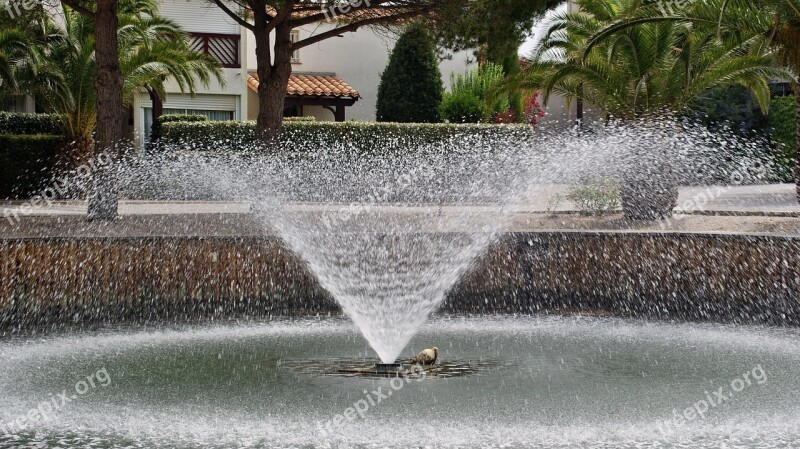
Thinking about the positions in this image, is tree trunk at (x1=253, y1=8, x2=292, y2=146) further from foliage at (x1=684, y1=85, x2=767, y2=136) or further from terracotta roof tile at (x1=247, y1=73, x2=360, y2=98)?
foliage at (x1=684, y1=85, x2=767, y2=136)

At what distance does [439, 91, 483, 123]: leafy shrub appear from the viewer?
29812 millimetres

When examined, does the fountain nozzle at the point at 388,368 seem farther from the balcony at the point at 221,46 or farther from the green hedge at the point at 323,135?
the balcony at the point at 221,46

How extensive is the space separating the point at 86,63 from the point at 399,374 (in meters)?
17.1

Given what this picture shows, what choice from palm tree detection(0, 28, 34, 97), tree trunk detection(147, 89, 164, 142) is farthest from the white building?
palm tree detection(0, 28, 34, 97)

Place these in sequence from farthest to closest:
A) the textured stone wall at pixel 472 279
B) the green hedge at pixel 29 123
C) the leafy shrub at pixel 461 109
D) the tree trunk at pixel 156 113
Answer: the leafy shrub at pixel 461 109
the tree trunk at pixel 156 113
the green hedge at pixel 29 123
the textured stone wall at pixel 472 279

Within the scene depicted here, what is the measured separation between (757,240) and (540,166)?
6884 millimetres

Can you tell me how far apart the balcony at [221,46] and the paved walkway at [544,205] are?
992 centimetres

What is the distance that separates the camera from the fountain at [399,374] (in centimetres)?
641

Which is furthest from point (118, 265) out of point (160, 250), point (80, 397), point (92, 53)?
point (92, 53)

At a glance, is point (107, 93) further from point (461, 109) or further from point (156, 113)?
Result: point (461, 109)

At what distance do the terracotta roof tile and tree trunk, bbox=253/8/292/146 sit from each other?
12505mm

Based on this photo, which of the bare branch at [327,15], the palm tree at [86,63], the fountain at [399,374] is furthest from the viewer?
the palm tree at [86,63]

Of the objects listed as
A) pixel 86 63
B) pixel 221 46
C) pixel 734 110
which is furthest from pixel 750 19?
pixel 221 46

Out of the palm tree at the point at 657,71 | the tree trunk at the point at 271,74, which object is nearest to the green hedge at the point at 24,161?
the tree trunk at the point at 271,74
